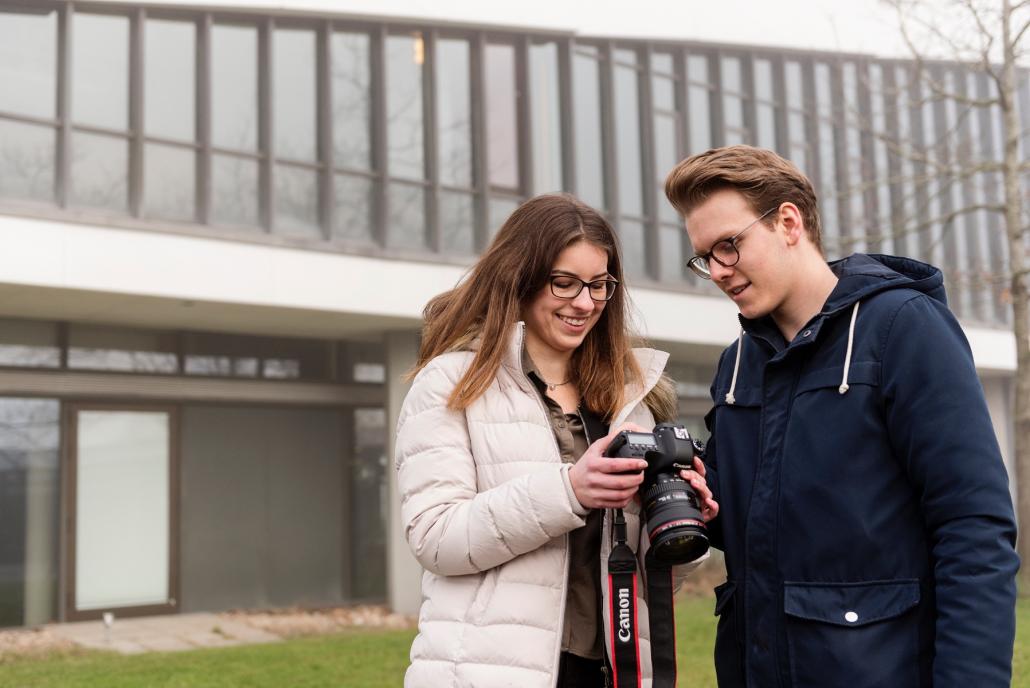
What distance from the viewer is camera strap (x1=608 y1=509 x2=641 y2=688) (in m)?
2.35

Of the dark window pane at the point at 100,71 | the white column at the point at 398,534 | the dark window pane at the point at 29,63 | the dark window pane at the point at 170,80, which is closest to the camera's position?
the dark window pane at the point at 29,63

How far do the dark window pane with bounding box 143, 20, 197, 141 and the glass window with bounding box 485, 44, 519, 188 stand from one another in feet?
12.3

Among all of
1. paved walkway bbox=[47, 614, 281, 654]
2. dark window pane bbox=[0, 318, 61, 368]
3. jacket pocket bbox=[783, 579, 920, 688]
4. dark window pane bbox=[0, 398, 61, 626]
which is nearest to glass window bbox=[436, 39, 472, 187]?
dark window pane bbox=[0, 318, 61, 368]

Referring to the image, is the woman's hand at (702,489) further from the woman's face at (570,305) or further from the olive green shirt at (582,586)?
the woman's face at (570,305)

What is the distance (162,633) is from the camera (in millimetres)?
11898

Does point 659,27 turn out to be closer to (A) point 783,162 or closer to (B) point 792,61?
(B) point 792,61

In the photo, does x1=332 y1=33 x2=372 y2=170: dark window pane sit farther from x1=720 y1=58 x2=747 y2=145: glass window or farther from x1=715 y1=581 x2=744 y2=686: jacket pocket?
x1=715 y1=581 x2=744 y2=686: jacket pocket

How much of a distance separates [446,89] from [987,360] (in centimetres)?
1142

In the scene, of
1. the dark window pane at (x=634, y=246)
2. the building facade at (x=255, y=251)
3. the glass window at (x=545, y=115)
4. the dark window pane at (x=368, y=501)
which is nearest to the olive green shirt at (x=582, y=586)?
the building facade at (x=255, y=251)

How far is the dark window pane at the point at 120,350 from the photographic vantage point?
12.7m

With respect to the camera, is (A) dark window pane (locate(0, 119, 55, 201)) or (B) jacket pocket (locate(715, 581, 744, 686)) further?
(A) dark window pane (locate(0, 119, 55, 201))

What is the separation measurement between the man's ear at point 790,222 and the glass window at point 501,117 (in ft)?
39.6

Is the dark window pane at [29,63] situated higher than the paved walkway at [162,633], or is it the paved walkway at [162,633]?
the dark window pane at [29,63]

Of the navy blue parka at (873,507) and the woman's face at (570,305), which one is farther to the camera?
the woman's face at (570,305)
